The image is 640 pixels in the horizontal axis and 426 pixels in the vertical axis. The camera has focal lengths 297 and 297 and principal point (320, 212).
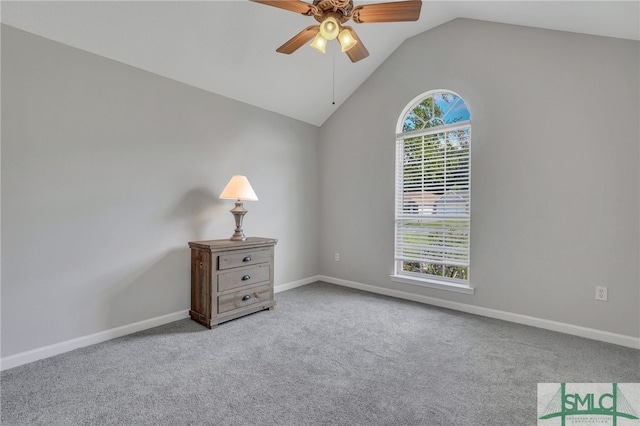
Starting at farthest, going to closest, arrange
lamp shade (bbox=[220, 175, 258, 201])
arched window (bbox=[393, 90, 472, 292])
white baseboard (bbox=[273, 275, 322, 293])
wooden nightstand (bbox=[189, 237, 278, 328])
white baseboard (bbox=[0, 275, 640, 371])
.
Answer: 1. white baseboard (bbox=[273, 275, 322, 293])
2. arched window (bbox=[393, 90, 472, 292])
3. lamp shade (bbox=[220, 175, 258, 201])
4. wooden nightstand (bbox=[189, 237, 278, 328])
5. white baseboard (bbox=[0, 275, 640, 371])

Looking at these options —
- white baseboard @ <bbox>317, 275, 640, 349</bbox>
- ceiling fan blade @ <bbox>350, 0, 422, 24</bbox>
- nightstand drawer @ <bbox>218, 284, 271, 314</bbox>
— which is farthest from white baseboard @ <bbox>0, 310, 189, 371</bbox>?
ceiling fan blade @ <bbox>350, 0, 422, 24</bbox>

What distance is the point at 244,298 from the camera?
9.71 ft

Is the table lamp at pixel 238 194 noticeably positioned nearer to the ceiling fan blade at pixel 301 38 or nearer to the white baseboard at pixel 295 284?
the white baseboard at pixel 295 284

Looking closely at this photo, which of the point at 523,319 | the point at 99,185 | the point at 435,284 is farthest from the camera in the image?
the point at 435,284

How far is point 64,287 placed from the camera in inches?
89.0

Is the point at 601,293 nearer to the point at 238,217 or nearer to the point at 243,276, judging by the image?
the point at 243,276

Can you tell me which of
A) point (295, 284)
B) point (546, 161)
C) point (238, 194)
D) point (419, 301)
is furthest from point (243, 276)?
point (546, 161)

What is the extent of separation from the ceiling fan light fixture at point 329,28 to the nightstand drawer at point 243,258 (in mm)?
2011

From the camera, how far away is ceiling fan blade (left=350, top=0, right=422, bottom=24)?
179 cm

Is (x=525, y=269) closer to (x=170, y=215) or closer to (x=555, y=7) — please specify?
(x=555, y=7)

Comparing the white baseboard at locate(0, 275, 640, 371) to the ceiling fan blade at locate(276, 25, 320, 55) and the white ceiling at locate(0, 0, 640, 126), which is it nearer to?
the white ceiling at locate(0, 0, 640, 126)

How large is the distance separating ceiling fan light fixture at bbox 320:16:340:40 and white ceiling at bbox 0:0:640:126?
3.16 ft

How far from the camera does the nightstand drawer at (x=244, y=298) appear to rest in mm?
2797

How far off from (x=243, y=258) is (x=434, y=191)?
224cm
